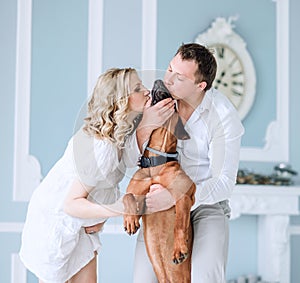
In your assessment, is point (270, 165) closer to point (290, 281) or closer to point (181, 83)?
point (290, 281)

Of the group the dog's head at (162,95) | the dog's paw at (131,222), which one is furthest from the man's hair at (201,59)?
the dog's paw at (131,222)

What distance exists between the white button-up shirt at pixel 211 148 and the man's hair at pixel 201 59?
9 cm

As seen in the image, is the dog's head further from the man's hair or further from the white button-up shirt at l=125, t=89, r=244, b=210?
the man's hair

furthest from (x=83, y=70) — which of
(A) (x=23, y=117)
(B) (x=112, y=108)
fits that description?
(B) (x=112, y=108)

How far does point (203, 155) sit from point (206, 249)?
0.31 meters

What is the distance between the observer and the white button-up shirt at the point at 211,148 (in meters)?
1.90

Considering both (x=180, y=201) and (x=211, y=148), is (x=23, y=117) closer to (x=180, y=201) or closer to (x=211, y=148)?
(x=211, y=148)

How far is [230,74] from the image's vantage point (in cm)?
448

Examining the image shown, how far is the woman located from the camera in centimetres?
185

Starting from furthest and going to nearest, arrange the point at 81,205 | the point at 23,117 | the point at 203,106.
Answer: the point at 23,117
the point at 81,205
the point at 203,106

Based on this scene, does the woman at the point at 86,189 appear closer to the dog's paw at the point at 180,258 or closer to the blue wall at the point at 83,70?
the dog's paw at the point at 180,258

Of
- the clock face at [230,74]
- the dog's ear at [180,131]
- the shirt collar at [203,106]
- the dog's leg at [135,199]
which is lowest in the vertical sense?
the dog's leg at [135,199]

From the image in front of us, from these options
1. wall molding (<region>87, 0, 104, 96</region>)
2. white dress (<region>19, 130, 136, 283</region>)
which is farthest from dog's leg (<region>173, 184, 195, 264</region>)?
wall molding (<region>87, 0, 104, 96</region>)

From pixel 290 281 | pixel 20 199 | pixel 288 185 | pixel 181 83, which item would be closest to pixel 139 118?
pixel 181 83
